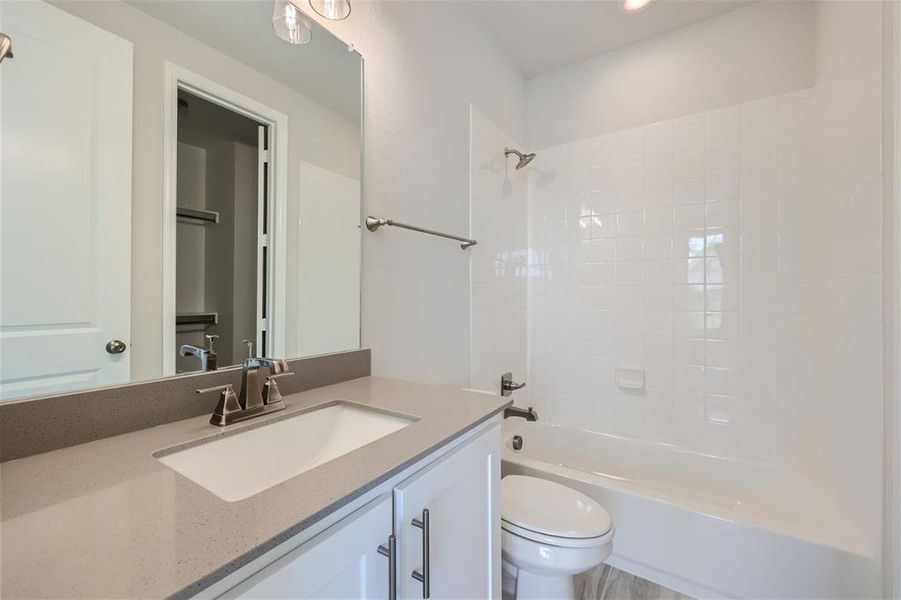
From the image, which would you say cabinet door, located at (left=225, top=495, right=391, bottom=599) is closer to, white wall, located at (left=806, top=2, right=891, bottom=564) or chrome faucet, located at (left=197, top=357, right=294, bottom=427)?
chrome faucet, located at (left=197, top=357, right=294, bottom=427)

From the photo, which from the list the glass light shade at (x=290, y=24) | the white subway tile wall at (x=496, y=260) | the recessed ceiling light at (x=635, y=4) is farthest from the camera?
the white subway tile wall at (x=496, y=260)

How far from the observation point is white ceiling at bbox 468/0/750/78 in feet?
5.81

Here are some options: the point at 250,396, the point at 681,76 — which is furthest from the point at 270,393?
the point at 681,76

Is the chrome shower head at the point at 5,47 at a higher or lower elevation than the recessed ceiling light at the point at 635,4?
lower

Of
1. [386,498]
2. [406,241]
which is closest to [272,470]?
[386,498]

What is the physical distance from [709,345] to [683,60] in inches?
61.0

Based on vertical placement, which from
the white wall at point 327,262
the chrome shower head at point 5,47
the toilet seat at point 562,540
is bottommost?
the toilet seat at point 562,540

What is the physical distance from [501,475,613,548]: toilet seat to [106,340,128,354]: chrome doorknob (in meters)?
1.19

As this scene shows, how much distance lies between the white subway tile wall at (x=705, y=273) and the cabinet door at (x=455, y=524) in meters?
1.37

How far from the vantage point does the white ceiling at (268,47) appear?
2.77 feet

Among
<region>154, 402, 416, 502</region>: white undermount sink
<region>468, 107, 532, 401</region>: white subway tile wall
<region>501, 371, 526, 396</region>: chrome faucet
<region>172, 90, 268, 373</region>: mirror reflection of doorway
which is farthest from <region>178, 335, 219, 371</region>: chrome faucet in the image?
<region>501, 371, 526, 396</region>: chrome faucet

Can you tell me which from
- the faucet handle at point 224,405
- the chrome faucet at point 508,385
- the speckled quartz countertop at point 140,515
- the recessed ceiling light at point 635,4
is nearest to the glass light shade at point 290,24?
the faucet handle at point 224,405

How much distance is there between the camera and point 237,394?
0.87m

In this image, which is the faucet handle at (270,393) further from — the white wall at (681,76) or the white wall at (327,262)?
the white wall at (681,76)
